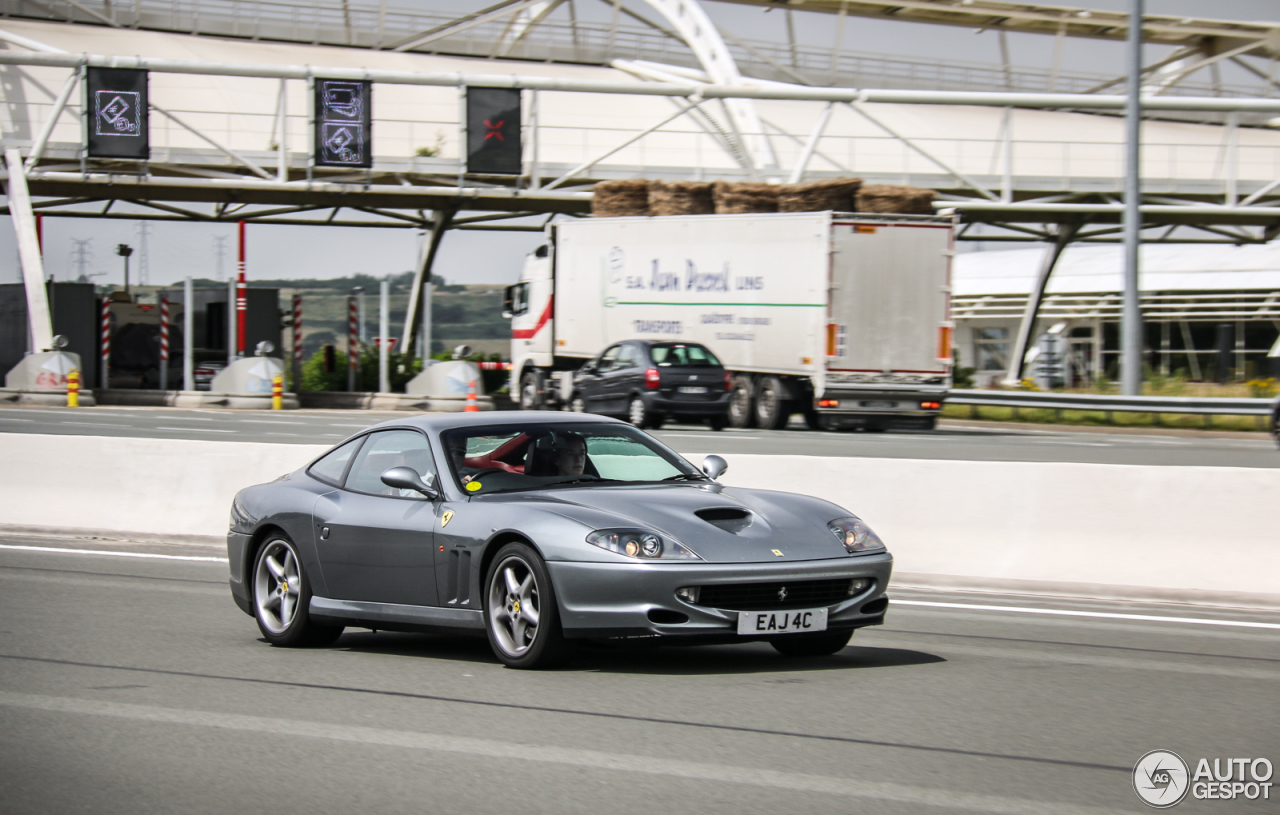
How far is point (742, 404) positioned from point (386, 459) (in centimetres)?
2066

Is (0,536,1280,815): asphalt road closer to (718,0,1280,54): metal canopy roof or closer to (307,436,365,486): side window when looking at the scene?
(307,436,365,486): side window

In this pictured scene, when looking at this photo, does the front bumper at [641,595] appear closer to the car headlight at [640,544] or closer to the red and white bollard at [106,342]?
the car headlight at [640,544]

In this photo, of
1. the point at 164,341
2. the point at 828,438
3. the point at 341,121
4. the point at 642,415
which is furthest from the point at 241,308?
the point at 828,438

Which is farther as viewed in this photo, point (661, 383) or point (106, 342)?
point (106, 342)

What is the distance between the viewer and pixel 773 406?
27641 millimetres

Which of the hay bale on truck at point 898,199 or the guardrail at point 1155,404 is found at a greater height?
the hay bale on truck at point 898,199

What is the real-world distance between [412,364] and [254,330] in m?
4.42

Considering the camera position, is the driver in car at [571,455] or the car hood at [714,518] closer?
the car hood at [714,518]

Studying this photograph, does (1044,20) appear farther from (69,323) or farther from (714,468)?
(714,468)

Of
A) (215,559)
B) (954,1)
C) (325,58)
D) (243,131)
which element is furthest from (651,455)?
(954,1)

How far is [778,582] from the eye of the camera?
260 inches

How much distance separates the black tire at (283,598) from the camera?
7945 millimetres

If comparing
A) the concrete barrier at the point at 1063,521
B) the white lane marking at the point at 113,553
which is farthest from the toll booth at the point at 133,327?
the concrete barrier at the point at 1063,521

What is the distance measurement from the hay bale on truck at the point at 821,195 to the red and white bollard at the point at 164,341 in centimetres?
1814
